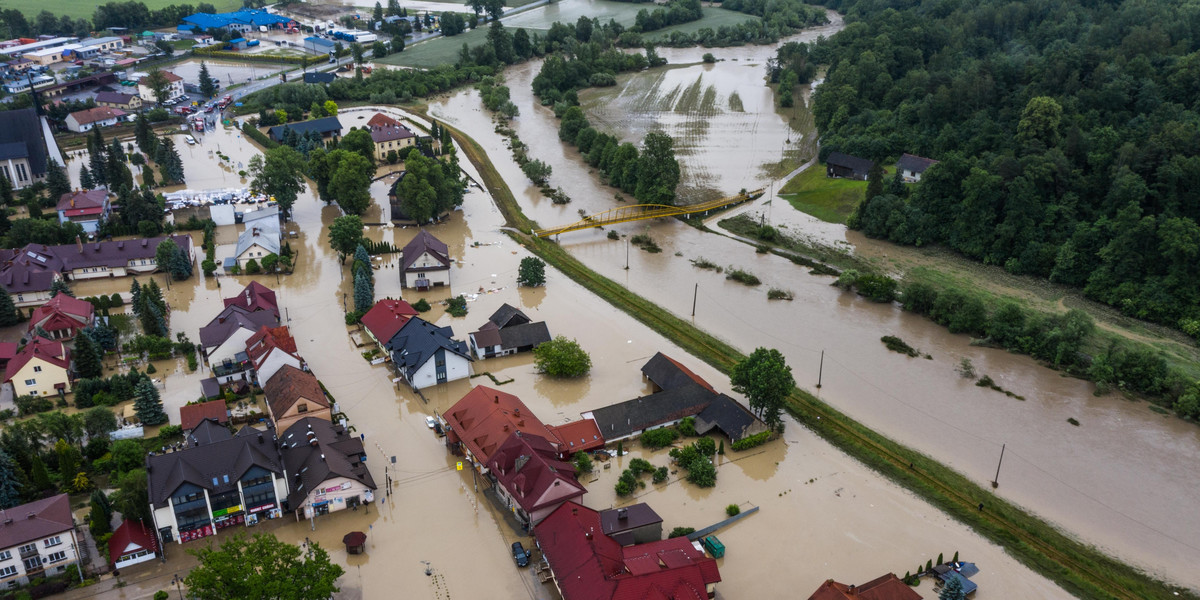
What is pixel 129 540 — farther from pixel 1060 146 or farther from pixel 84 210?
pixel 1060 146

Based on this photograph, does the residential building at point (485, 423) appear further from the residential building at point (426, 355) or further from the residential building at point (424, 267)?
the residential building at point (424, 267)

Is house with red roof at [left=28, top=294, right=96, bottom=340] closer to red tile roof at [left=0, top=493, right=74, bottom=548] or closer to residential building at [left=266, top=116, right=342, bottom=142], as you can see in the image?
red tile roof at [left=0, top=493, right=74, bottom=548]

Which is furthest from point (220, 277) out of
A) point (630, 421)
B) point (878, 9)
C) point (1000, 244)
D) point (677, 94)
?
point (878, 9)

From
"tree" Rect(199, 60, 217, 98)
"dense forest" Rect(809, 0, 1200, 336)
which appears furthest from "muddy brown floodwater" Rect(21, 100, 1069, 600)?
"tree" Rect(199, 60, 217, 98)

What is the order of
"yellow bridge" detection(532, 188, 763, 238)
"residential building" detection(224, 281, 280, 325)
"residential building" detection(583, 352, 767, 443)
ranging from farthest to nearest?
"yellow bridge" detection(532, 188, 763, 238) → "residential building" detection(224, 281, 280, 325) → "residential building" detection(583, 352, 767, 443)

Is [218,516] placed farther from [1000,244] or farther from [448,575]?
[1000,244]

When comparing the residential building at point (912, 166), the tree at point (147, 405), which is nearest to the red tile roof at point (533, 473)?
the tree at point (147, 405)

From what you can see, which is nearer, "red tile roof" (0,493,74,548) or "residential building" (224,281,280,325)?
"red tile roof" (0,493,74,548)
